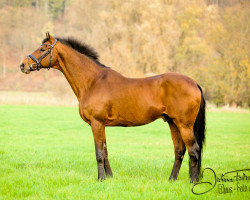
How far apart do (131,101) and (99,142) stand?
3.46ft

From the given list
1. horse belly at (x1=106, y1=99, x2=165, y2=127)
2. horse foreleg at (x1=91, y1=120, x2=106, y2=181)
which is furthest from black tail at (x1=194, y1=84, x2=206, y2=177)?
horse foreleg at (x1=91, y1=120, x2=106, y2=181)

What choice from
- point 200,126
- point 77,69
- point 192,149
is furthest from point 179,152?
point 77,69

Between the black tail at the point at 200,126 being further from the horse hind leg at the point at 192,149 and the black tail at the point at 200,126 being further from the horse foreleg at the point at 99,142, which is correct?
the horse foreleg at the point at 99,142

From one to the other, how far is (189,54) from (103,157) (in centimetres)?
3017

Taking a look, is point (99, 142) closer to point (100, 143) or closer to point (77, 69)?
point (100, 143)

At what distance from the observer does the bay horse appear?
5609 mm

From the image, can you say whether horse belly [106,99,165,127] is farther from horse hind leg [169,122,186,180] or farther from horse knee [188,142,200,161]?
horse knee [188,142,200,161]

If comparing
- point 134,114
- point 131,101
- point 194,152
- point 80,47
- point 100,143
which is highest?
point 80,47

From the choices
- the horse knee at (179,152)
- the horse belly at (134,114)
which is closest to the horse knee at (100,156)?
the horse belly at (134,114)

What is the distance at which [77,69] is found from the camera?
6.10 metres

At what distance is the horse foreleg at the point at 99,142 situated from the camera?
5680 millimetres

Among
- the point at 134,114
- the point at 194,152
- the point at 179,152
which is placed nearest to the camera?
the point at 194,152

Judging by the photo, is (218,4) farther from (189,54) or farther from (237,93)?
(237,93)

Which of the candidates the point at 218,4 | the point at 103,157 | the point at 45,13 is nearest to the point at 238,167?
the point at 103,157
